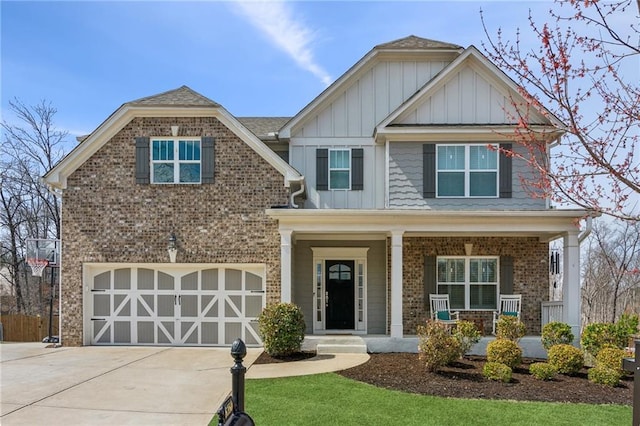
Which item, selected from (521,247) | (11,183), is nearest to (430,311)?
(521,247)

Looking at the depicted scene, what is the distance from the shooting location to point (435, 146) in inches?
552

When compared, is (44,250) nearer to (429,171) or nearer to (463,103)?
(429,171)

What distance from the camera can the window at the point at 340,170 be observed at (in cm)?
1475

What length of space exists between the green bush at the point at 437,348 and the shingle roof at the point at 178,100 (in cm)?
770

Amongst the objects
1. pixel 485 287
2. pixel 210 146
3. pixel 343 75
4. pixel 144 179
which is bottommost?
pixel 485 287

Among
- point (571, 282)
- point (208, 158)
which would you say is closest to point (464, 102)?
point (571, 282)

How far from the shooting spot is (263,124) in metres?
17.4

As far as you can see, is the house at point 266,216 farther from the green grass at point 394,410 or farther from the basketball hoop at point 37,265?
the green grass at point 394,410

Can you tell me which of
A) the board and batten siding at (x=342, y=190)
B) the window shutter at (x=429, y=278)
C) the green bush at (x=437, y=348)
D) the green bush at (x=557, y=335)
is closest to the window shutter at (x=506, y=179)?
the window shutter at (x=429, y=278)

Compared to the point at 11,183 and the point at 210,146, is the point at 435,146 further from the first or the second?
the point at 11,183

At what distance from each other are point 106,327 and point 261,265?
4446 millimetres

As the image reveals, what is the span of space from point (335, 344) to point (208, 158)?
18.6 feet

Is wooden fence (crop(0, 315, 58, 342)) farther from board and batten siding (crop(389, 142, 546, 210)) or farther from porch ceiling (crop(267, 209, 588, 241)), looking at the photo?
board and batten siding (crop(389, 142, 546, 210))

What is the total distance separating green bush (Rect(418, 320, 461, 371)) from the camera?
9.65 metres
